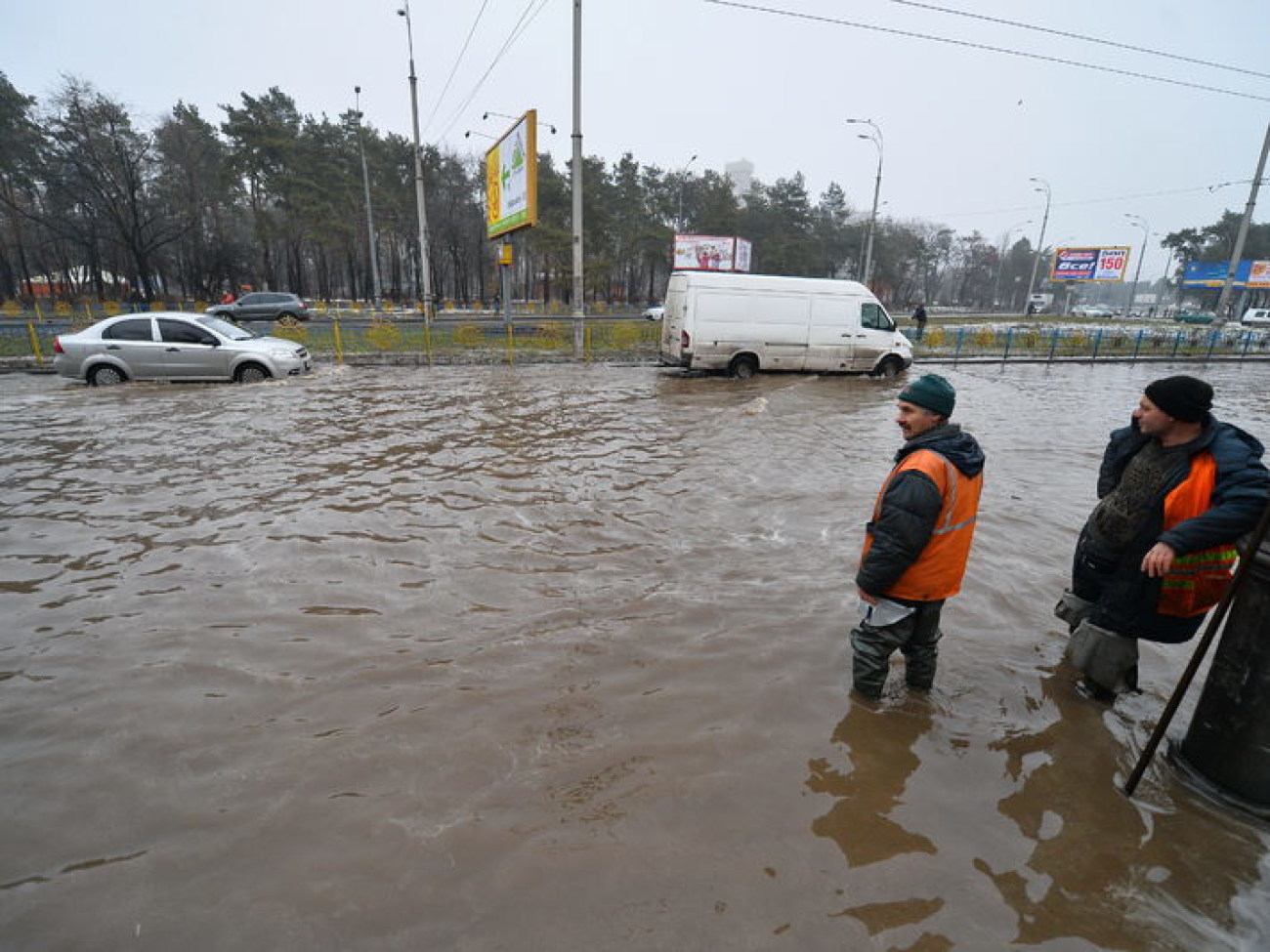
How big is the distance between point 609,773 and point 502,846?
55 cm

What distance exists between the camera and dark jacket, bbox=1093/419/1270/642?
2475 mm

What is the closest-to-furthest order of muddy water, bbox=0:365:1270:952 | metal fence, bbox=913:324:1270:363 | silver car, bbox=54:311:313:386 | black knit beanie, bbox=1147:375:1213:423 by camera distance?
muddy water, bbox=0:365:1270:952, black knit beanie, bbox=1147:375:1213:423, silver car, bbox=54:311:313:386, metal fence, bbox=913:324:1270:363

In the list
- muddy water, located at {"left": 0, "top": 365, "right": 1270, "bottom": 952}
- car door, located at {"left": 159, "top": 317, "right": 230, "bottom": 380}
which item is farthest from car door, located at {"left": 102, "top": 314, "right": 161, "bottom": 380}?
muddy water, located at {"left": 0, "top": 365, "right": 1270, "bottom": 952}

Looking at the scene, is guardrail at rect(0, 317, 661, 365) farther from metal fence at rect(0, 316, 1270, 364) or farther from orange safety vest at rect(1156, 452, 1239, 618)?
orange safety vest at rect(1156, 452, 1239, 618)

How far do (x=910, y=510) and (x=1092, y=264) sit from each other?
67.4 m

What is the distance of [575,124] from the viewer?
16562mm

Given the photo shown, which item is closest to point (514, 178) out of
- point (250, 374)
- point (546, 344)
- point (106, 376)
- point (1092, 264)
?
point (546, 344)

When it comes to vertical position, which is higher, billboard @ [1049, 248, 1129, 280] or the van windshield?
billboard @ [1049, 248, 1129, 280]

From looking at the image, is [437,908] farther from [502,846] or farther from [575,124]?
[575,124]

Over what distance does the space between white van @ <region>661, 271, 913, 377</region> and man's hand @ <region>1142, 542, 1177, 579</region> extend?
40.0 ft

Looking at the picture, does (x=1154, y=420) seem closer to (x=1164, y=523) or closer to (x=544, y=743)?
(x=1164, y=523)

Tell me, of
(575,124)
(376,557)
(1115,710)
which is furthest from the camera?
(575,124)

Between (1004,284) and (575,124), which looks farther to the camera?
(1004,284)

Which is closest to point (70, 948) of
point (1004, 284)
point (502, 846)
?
point (502, 846)
